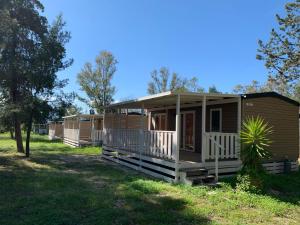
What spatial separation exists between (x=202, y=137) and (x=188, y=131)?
14.8ft

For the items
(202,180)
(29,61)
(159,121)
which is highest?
(29,61)

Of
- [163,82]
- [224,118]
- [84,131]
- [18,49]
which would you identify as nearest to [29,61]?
[18,49]

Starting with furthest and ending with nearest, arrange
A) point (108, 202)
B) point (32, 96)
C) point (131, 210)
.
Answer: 1. point (32, 96)
2. point (108, 202)
3. point (131, 210)

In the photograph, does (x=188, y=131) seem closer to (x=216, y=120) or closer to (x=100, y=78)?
(x=216, y=120)

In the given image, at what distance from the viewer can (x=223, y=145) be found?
30.7 ft

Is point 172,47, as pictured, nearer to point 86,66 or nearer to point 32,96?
point 86,66

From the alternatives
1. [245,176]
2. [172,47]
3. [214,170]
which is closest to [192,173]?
[214,170]

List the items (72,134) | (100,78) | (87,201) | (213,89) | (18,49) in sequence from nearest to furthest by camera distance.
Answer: (87,201) → (18,49) → (72,134) → (100,78) → (213,89)

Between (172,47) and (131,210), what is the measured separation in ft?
134

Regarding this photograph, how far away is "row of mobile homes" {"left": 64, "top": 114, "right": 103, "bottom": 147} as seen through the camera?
23.5m

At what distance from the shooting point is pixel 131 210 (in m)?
6.09

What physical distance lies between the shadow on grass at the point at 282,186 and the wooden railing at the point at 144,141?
2075 mm

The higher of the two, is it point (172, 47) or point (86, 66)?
point (172, 47)

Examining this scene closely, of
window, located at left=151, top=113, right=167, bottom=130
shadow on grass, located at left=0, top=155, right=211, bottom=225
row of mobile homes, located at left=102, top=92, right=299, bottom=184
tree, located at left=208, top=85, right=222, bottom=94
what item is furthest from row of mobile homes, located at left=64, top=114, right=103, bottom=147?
tree, located at left=208, top=85, right=222, bottom=94
